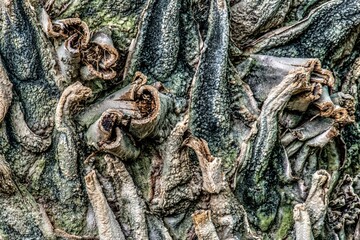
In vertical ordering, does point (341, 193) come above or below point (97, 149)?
below

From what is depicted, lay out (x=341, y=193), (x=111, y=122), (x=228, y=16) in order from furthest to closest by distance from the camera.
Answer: (x=341, y=193) < (x=228, y=16) < (x=111, y=122)

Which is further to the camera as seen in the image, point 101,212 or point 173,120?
point 173,120

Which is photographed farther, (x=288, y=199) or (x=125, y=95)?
(x=288, y=199)

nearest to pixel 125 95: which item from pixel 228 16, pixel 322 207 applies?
pixel 228 16

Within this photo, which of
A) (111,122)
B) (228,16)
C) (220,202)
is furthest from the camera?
(228,16)

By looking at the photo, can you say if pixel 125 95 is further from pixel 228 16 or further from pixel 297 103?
pixel 297 103

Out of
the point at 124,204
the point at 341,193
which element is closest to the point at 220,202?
the point at 124,204

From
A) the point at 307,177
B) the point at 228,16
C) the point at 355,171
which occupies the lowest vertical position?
the point at 355,171
